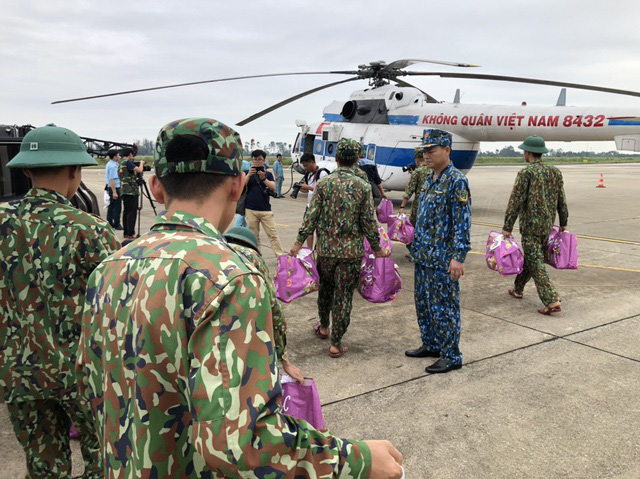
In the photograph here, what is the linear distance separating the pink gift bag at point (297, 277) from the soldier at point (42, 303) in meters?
2.35

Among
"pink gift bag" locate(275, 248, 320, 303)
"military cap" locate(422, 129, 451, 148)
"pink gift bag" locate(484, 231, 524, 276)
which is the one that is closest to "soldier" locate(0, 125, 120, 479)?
"pink gift bag" locate(275, 248, 320, 303)

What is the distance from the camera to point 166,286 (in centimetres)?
106

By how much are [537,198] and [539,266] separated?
0.75 m

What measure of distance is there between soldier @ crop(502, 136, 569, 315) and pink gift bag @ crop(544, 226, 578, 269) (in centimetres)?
9

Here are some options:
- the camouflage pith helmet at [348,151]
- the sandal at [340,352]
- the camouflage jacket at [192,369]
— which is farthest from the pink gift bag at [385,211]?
the camouflage jacket at [192,369]

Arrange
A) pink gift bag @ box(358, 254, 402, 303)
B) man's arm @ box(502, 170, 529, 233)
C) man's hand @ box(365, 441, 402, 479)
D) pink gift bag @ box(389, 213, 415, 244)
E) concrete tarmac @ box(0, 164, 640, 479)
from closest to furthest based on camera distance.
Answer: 1. man's hand @ box(365, 441, 402, 479)
2. concrete tarmac @ box(0, 164, 640, 479)
3. pink gift bag @ box(358, 254, 402, 303)
4. man's arm @ box(502, 170, 529, 233)
5. pink gift bag @ box(389, 213, 415, 244)

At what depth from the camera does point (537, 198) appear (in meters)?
5.48

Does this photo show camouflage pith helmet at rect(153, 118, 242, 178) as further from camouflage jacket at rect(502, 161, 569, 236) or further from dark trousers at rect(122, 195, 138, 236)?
dark trousers at rect(122, 195, 138, 236)

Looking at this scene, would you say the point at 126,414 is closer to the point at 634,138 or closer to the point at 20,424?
the point at 20,424

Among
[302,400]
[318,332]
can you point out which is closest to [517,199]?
[318,332]

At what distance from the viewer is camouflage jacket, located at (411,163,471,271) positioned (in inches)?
154

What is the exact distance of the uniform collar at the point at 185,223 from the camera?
119 cm

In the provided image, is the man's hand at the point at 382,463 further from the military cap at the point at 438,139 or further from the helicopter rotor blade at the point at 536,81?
the helicopter rotor blade at the point at 536,81

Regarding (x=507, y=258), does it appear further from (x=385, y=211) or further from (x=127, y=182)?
(x=127, y=182)
